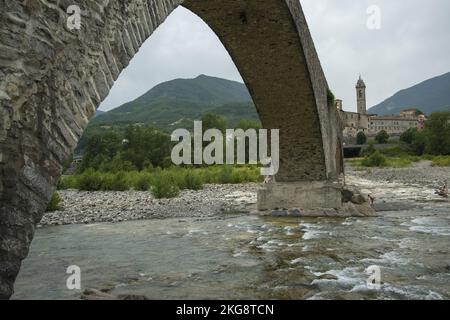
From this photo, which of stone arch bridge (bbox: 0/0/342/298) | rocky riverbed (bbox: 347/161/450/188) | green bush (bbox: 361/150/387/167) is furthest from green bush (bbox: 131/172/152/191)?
green bush (bbox: 361/150/387/167)

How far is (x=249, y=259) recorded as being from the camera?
6836 mm

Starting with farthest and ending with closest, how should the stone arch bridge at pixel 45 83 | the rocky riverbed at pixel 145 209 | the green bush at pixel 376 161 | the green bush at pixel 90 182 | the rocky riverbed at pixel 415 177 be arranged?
the green bush at pixel 376 161
the green bush at pixel 90 182
the rocky riverbed at pixel 415 177
the rocky riverbed at pixel 145 209
the stone arch bridge at pixel 45 83

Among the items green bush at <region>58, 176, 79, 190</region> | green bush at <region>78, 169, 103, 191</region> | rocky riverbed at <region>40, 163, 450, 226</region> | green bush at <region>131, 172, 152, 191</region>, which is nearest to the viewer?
rocky riverbed at <region>40, 163, 450, 226</region>

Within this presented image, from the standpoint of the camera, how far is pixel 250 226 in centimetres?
1070

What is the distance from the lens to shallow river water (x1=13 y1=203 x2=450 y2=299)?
501 centimetres

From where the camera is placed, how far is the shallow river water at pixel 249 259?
501cm

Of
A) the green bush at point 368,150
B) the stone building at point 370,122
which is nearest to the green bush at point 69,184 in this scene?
the green bush at point 368,150

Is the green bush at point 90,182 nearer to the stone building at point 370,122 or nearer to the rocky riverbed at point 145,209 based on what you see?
the rocky riverbed at point 145,209

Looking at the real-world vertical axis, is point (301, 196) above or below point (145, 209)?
above

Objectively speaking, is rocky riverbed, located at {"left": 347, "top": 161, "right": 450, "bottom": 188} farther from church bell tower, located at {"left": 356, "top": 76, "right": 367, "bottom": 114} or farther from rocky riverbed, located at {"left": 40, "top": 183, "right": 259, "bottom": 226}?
church bell tower, located at {"left": 356, "top": 76, "right": 367, "bottom": 114}

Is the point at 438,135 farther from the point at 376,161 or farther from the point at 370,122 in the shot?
the point at 370,122

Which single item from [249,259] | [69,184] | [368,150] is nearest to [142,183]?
[69,184]

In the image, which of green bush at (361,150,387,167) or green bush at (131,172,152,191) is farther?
green bush at (361,150,387,167)

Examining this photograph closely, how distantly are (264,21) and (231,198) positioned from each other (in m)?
9.88
